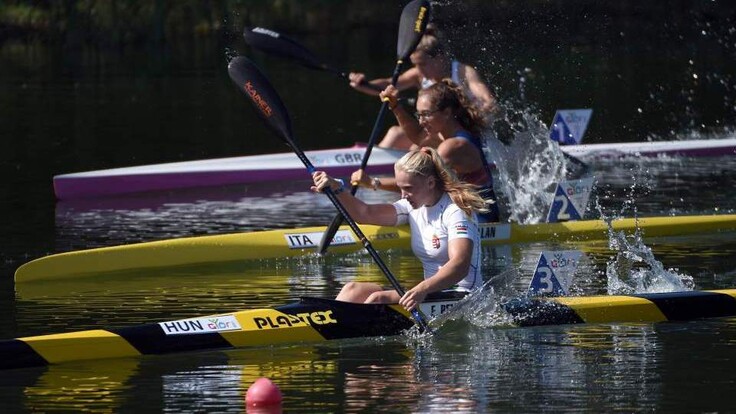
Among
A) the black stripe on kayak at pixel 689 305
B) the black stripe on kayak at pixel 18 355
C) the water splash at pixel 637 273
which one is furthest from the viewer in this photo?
the water splash at pixel 637 273

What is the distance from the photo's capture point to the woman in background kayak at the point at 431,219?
30.0 feet

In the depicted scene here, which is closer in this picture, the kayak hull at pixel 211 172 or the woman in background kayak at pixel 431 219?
the woman in background kayak at pixel 431 219

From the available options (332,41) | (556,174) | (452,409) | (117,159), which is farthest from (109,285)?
(332,41)

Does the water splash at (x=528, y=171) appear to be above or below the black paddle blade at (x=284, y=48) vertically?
below

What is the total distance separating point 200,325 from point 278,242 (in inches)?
145

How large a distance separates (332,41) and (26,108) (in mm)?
11215

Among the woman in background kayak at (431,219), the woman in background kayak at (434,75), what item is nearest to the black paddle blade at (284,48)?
the woman in background kayak at (434,75)

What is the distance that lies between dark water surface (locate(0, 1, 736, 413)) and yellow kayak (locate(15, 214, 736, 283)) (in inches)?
5.2

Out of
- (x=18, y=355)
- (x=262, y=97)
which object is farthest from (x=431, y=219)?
(x=18, y=355)

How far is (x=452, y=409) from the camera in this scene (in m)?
7.88

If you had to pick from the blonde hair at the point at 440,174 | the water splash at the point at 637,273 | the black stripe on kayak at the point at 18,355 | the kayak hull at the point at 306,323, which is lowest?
the black stripe on kayak at the point at 18,355

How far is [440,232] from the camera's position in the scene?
368 inches

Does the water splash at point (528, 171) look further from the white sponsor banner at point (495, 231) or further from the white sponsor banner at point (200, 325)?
the white sponsor banner at point (200, 325)

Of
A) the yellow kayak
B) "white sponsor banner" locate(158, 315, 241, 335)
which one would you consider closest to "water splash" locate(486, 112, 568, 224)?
the yellow kayak
